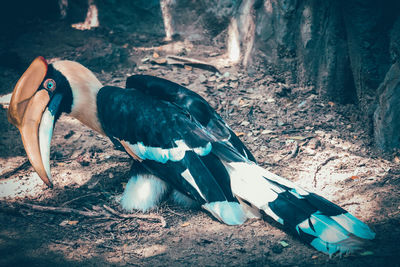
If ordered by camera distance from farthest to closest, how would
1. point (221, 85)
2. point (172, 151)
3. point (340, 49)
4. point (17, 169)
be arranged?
point (221, 85) < point (340, 49) < point (17, 169) < point (172, 151)

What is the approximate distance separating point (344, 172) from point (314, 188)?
0.38m

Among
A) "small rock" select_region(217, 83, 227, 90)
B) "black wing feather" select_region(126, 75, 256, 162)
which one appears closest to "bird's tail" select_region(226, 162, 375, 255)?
"black wing feather" select_region(126, 75, 256, 162)

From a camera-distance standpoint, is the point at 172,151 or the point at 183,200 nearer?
the point at 172,151

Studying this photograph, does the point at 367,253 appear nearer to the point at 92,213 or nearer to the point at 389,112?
the point at 389,112

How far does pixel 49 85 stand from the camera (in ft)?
10.5

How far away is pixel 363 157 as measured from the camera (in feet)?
11.1

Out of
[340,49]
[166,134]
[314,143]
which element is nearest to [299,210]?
[166,134]

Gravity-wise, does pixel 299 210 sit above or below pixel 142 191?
above

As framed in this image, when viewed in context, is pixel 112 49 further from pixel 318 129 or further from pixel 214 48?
pixel 318 129

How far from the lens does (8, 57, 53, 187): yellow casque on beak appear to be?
2982 millimetres

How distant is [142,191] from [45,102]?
4.13 feet

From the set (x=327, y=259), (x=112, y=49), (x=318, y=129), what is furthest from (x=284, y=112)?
(x=112, y=49)

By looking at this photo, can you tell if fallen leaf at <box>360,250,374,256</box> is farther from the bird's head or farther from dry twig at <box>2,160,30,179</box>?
dry twig at <box>2,160,30,179</box>

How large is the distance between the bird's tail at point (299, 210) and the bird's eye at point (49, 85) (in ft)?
6.13
